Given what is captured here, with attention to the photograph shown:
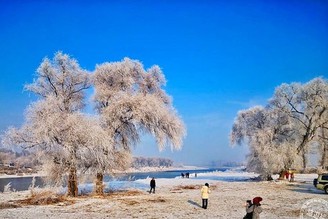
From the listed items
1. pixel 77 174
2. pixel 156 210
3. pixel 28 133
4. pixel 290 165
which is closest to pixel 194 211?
pixel 156 210

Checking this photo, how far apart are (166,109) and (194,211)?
12225mm

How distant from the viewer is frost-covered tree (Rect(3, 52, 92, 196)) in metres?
25.1

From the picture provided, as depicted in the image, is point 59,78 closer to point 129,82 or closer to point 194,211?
point 129,82

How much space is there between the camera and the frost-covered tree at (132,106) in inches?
1127

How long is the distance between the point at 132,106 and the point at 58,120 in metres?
5.95

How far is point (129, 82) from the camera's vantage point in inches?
1180

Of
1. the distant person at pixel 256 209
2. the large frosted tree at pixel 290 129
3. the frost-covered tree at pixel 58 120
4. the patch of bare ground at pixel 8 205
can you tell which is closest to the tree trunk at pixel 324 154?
the large frosted tree at pixel 290 129

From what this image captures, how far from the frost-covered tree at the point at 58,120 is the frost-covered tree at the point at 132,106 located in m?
2.01

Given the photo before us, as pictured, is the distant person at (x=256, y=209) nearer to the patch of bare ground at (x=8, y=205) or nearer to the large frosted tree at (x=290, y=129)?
the patch of bare ground at (x=8, y=205)

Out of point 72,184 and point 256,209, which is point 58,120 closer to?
point 72,184

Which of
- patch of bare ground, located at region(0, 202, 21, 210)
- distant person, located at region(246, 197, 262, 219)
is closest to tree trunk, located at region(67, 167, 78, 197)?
patch of bare ground, located at region(0, 202, 21, 210)

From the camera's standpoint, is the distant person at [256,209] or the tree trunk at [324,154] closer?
the distant person at [256,209]

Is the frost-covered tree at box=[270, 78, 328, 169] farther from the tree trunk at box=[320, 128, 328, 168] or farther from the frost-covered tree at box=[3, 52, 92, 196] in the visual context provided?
the frost-covered tree at box=[3, 52, 92, 196]

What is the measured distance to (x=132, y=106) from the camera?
28547 millimetres
